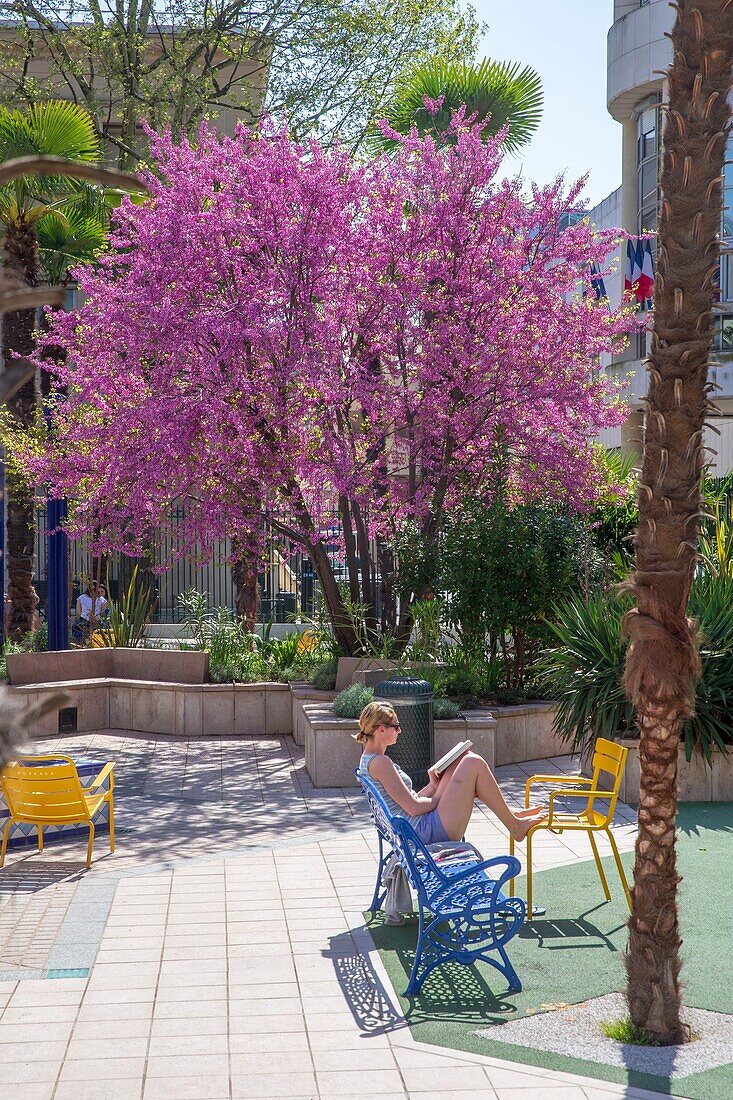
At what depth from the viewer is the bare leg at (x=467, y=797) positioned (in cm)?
643

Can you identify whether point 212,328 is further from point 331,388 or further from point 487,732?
point 487,732

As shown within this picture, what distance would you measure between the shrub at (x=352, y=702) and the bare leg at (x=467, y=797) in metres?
4.21

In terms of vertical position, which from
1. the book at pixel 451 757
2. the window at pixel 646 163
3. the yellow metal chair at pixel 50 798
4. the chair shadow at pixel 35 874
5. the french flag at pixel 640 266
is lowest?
the chair shadow at pixel 35 874

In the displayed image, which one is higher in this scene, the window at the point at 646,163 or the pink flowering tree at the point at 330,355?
the window at the point at 646,163

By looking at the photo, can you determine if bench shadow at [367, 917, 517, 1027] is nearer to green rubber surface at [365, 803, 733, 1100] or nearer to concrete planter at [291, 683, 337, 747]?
green rubber surface at [365, 803, 733, 1100]

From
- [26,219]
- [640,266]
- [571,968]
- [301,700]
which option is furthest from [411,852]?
[640,266]

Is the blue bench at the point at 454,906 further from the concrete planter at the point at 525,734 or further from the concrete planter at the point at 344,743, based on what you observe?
the concrete planter at the point at 525,734

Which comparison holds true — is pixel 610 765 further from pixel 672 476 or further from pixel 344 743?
pixel 344 743

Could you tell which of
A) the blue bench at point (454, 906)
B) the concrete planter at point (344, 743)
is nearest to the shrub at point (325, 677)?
the concrete planter at point (344, 743)

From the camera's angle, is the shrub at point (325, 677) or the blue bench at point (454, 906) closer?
the blue bench at point (454, 906)

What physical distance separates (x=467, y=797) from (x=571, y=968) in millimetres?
1125

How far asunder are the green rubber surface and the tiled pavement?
157 millimetres

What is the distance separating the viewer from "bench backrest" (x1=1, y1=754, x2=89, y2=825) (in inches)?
295

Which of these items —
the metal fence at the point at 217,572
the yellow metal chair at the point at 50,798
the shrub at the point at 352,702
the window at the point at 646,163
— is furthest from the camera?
the window at the point at 646,163
